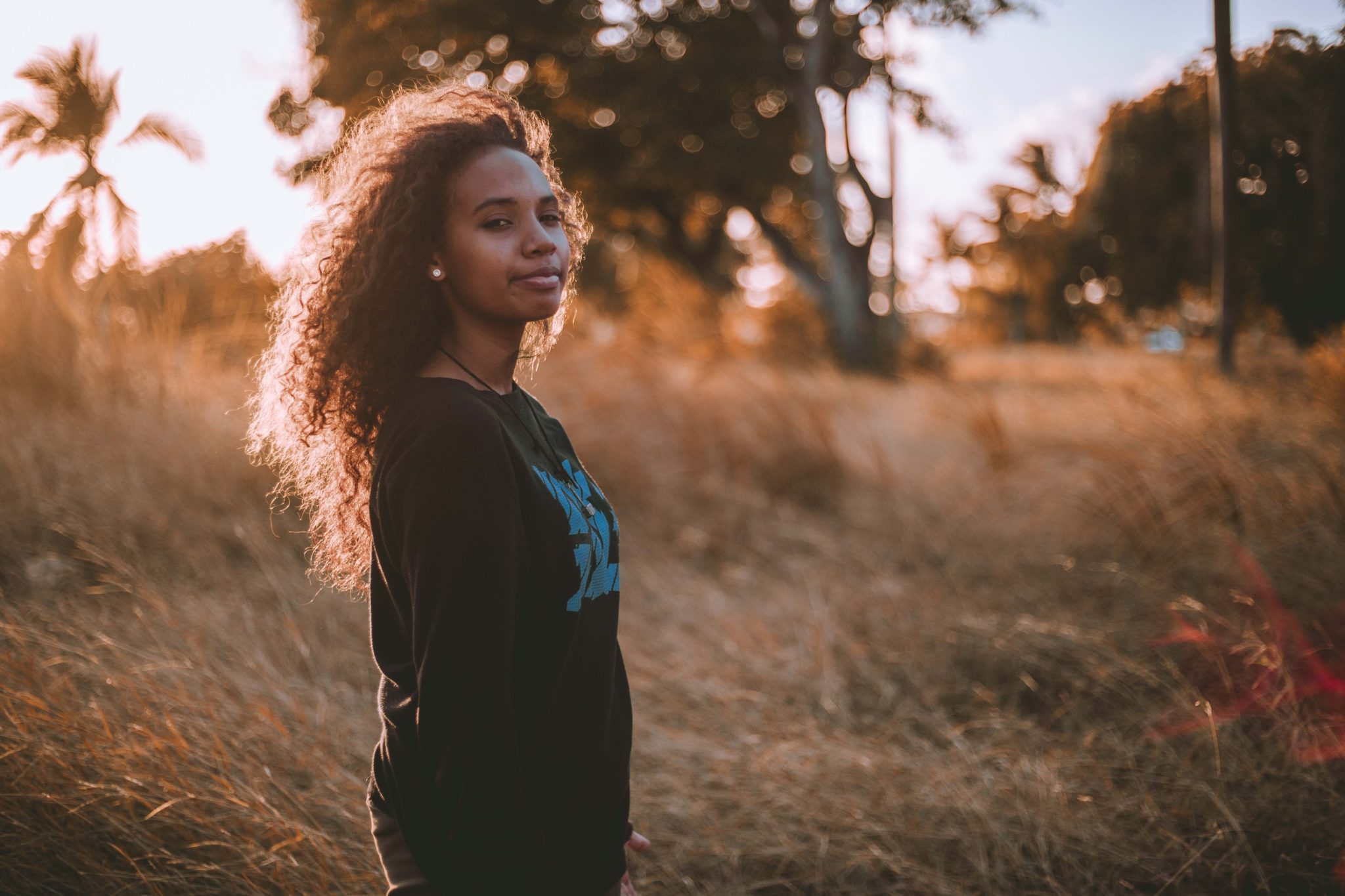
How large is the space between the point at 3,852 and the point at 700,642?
8.20 ft

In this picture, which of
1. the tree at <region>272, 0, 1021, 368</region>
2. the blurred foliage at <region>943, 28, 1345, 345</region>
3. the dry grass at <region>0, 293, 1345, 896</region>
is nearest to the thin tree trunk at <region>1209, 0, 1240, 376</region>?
the blurred foliage at <region>943, 28, 1345, 345</region>

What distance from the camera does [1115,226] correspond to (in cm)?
1365

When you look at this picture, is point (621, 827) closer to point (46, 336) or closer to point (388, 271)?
point (388, 271)

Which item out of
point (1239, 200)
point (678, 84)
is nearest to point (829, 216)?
point (678, 84)

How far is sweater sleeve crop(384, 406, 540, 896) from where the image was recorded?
3.15 feet

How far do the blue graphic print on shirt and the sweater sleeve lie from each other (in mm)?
167

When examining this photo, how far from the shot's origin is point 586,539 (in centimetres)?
123

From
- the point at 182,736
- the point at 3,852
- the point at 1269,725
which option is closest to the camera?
the point at 3,852

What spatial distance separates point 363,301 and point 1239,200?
26.9 ft

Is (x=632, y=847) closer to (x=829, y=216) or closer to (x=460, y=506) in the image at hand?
(x=460, y=506)

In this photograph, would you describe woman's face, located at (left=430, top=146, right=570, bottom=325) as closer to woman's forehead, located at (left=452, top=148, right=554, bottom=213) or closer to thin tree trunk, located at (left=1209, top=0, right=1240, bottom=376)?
woman's forehead, located at (left=452, top=148, right=554, bottom=213)

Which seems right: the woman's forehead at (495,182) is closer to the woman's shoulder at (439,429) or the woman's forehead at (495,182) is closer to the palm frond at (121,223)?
the woman's shoulder at (439,429)

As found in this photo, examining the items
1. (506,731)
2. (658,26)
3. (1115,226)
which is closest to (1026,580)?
(506,731)

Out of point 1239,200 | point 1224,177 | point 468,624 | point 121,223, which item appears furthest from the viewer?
point 121,223
